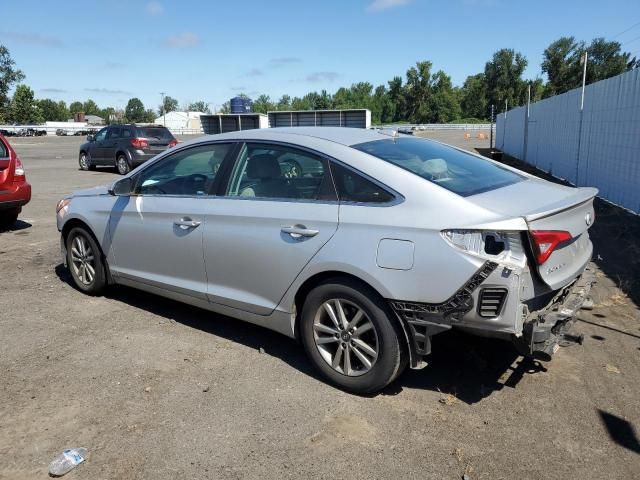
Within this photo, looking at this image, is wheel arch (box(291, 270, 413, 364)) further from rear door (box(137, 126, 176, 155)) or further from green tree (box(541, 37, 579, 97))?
green tree (box(541, 37, 579, 97))

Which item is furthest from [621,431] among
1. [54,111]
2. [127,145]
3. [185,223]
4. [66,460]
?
[54,111]

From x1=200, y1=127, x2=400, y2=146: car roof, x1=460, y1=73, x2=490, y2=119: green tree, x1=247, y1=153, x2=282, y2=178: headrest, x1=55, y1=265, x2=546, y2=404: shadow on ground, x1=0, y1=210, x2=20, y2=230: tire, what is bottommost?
x1=55, y1=265, x2=546, y2=404: shadow on ground

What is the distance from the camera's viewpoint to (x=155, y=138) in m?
19.1

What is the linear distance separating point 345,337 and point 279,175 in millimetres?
1294

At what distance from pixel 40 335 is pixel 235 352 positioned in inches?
69.4

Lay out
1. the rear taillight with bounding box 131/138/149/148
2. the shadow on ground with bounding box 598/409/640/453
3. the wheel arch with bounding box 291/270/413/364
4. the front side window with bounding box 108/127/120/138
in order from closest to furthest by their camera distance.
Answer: the shadow on ground with bounding box 598/409/640/453, the wheel arch with bounding box 291/270/413/364, the rear taillight with bounding box 131/138/149/148, the front side window with bounding box 108/127/120/138

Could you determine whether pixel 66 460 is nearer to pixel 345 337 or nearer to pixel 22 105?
pixel 345 337

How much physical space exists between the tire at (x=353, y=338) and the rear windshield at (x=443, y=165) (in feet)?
2.82

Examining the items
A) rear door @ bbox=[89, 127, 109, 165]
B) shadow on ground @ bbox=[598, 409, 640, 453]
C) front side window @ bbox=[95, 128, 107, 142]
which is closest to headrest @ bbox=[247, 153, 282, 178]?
shadow on ground @ bbox=[598, 409, 640, 453]

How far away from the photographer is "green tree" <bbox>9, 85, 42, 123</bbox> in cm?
10050

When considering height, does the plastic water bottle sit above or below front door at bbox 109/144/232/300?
below

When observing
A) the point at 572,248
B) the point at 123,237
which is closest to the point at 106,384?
the point at 123,237

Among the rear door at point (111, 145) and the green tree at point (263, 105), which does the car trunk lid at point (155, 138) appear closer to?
the rear door at point (111, 145)

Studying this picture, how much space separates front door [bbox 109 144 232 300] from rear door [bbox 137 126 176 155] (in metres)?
14.6
